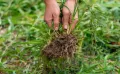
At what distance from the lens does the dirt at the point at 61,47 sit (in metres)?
1.92

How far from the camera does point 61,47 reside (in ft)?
6.32

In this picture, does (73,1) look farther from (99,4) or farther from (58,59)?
(99,4)

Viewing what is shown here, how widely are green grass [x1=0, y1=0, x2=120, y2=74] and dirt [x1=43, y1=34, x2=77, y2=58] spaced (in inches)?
1.7

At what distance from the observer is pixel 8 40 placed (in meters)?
2.69

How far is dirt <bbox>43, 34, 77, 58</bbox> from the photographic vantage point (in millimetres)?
1923

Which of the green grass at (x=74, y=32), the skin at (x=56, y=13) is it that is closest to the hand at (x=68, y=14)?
the skin at (x=56, y=13)

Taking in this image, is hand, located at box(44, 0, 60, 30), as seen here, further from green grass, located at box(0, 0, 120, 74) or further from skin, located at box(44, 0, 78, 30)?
green grass, located at box(0, 0, 120, 74)

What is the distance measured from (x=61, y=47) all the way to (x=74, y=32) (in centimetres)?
13

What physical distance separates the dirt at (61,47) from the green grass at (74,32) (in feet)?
0.15

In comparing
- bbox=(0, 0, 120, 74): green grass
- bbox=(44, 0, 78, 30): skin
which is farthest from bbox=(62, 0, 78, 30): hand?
bbox=(0, 0, 120, 74): green grass

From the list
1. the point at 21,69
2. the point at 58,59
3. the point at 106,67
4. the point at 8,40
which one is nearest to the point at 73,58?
the point at 58,59

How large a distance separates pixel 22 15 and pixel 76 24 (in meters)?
1.18

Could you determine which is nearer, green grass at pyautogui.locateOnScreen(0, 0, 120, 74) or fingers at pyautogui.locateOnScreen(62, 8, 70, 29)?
fingers at pyautogui.locateOnScreen(62, 8, 70, 29)

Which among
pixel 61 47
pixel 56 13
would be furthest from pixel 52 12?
pixel 61 47
